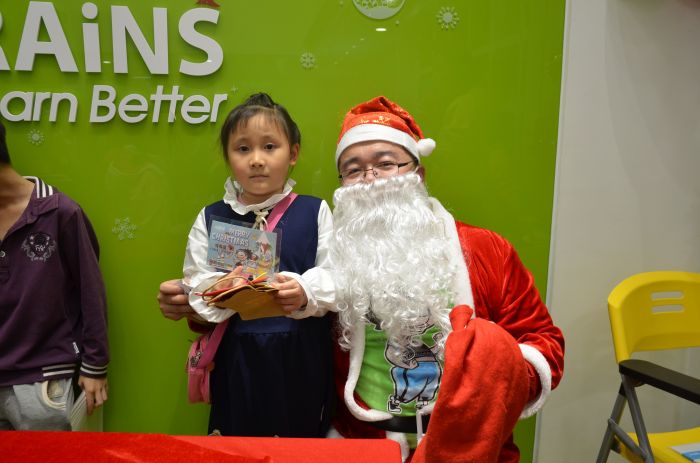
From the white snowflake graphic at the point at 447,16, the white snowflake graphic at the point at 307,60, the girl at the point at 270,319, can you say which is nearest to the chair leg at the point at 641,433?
the girl at the point at 270,319

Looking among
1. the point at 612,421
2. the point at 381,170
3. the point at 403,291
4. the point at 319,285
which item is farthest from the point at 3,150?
the point at 612,421

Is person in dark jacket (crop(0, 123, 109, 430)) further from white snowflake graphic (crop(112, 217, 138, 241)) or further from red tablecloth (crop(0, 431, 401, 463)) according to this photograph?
red tablecloth (crop(0, 431, 401, 463))

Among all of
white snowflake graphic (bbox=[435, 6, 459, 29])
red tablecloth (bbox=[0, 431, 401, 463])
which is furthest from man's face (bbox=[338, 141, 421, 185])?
red tablecloth (bbox=[0, 431, 401, 463])

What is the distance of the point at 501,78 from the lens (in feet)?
6.93

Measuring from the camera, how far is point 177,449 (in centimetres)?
104

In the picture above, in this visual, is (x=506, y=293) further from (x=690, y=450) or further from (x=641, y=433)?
(x=690, y=450)

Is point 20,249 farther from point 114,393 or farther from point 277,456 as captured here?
point 277,456

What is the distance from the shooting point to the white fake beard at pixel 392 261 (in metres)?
1.65

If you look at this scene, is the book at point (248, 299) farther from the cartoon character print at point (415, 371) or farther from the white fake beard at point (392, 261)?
the cartoon character print at point (415, 371)

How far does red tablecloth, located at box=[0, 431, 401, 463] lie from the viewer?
3.27ft

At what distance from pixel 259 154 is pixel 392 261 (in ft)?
1.96

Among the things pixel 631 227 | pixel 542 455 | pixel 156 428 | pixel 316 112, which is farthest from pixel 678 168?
pixel 156 428

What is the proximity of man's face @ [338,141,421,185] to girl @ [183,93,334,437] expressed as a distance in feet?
0.65

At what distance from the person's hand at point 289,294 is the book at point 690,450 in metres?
1.58
